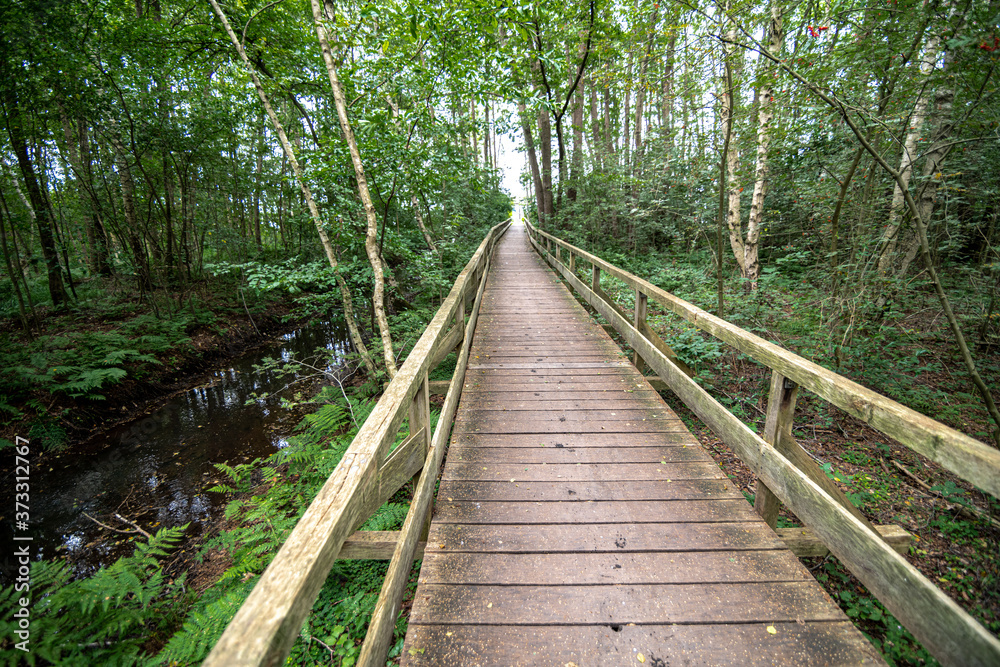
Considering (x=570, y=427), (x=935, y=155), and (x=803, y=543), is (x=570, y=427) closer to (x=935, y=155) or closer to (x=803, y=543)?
(x=803, y=543)

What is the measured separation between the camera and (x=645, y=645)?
1.60 metres

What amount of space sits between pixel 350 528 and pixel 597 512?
160cm

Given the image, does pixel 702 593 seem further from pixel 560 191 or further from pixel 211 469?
pixel 560 191

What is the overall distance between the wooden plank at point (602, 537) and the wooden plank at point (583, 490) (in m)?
0.23

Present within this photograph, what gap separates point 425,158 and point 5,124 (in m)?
7.84

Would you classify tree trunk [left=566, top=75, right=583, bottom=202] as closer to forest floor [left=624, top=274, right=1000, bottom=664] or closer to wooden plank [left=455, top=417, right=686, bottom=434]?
forest floor [left=624, top=274, right=1000, bottom=664]

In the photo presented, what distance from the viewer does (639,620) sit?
1.71 metres

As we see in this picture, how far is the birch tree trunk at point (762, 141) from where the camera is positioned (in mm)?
4975

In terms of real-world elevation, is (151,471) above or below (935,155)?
below

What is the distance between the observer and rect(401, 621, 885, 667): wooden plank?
5.07 feet

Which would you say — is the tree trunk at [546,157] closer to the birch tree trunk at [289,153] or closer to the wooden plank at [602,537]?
the birch tree trunk at [289,153]

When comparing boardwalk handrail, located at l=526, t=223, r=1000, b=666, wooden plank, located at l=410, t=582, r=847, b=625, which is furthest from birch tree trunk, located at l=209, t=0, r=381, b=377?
boardwalk handrail, located at l=526, t=223, r=1000, b=666

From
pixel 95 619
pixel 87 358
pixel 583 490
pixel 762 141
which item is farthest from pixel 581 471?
pixel 87 358

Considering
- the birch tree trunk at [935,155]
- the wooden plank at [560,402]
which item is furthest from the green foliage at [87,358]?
the birch tree trunk at [935,155]
